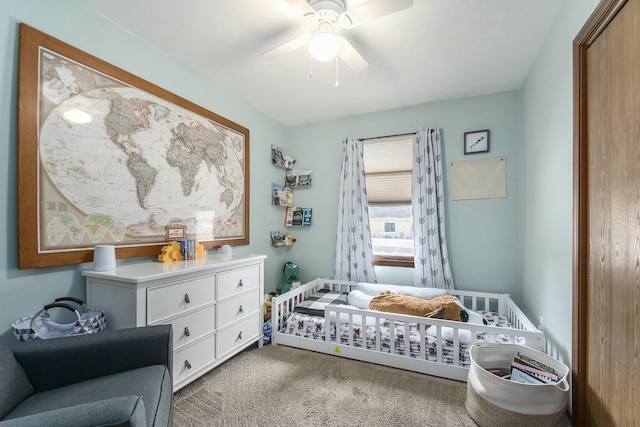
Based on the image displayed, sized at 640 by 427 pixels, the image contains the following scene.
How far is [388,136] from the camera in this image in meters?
3.10

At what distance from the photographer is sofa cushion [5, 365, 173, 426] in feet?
3.40

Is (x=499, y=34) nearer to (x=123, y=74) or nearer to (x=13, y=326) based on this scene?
(x=123, y=74)

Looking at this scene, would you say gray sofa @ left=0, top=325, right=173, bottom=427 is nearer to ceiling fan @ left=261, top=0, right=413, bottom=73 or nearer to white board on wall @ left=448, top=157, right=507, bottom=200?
ceiling fan @ left=261, top=0, right=413, bottom=73

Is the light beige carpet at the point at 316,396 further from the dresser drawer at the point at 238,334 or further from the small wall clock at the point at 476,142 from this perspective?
the small wall clock at the point at 476,142

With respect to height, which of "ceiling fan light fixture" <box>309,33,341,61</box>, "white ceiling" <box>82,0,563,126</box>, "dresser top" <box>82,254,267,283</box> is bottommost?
"dresser top" <box>82,254,267,283</box>

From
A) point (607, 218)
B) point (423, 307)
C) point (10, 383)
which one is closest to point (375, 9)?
point (607, 218)

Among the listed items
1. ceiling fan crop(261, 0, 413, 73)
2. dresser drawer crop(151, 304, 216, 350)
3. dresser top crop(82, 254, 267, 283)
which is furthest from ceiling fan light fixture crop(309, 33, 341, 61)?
dresser drawer crop(151, 304, 216, 350)

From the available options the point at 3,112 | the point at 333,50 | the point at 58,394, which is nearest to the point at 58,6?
the point at 3,112

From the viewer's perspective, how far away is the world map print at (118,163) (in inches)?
58.4

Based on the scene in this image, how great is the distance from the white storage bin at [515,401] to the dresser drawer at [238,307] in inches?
65.1

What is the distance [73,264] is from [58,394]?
2.39ft

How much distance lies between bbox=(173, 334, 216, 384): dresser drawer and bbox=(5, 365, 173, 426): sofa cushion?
1.44 ft

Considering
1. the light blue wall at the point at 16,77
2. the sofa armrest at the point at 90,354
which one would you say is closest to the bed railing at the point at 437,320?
the sofa armrest at the point at 90,354

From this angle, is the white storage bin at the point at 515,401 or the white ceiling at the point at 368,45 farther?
the white ceiling at the point at 368,45
